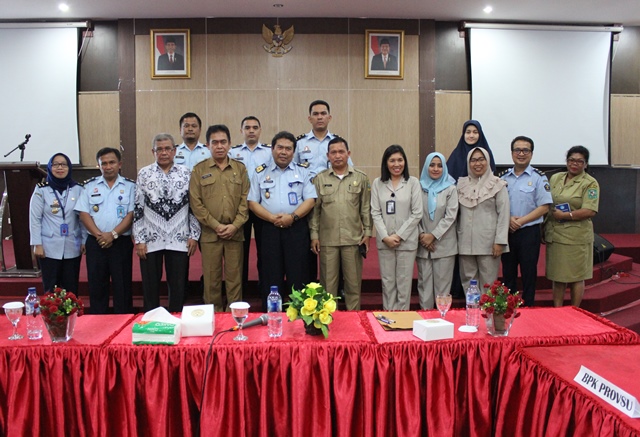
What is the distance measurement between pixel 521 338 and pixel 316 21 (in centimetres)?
576

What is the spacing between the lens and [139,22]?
7004mm

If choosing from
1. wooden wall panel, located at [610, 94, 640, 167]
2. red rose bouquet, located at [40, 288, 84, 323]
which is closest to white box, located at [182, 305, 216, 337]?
red rose bouquet, located at [40, 288, 84, 323]

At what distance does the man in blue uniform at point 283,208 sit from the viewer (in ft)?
12.9

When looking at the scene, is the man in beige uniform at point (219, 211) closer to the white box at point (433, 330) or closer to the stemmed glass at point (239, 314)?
A: the stemmed glass at point (239, 314)

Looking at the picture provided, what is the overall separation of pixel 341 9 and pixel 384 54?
2.85 feet

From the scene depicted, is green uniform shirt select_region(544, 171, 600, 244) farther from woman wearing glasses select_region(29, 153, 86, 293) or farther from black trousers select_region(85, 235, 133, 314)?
woman wearing glasses select_region(29, 153, 86, 293)

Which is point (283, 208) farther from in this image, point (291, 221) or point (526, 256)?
point (526, 256)

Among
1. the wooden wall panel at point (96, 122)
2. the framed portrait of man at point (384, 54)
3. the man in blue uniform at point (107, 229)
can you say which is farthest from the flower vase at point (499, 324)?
the wooden wall panel at point (96, 122)

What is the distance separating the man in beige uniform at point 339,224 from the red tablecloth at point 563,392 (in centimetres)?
185

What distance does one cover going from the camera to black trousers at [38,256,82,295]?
3941mm

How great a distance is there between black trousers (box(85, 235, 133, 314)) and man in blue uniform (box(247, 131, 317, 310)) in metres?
1.00

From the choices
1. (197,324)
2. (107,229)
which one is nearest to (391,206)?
(197,324)

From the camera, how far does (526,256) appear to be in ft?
13.4

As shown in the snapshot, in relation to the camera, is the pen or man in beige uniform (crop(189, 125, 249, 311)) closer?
the pen
